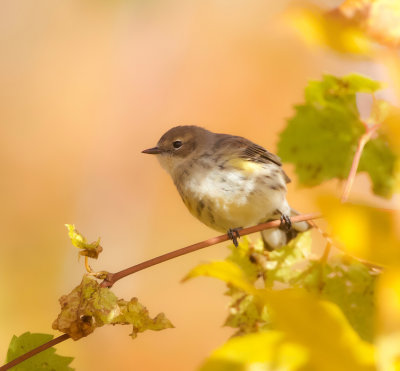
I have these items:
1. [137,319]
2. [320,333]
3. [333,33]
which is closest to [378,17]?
[333,33]

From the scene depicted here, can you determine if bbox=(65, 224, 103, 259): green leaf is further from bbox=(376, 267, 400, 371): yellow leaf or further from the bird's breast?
the bird's breast

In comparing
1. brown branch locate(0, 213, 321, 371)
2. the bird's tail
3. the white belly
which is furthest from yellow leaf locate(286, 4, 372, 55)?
the white belly

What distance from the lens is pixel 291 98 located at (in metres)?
1.98

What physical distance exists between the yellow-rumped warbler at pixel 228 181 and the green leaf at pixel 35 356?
65 cm

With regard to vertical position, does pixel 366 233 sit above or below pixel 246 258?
below

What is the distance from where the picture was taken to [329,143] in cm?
65

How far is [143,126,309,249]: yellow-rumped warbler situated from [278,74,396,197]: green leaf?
419 mm

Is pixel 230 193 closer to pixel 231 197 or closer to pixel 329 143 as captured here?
pixel 231 197

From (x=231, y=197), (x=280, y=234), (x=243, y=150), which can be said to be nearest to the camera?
(x=280, y=234)

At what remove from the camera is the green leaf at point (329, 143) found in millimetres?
607

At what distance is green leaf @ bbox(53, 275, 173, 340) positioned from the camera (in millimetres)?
421

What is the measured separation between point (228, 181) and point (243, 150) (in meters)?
0.18

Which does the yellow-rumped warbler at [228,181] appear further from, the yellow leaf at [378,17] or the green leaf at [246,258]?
the yellow leaf at [378,17]

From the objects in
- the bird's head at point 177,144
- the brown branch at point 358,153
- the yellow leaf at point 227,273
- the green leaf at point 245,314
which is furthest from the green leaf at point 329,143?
the bird's head at point 177,144
